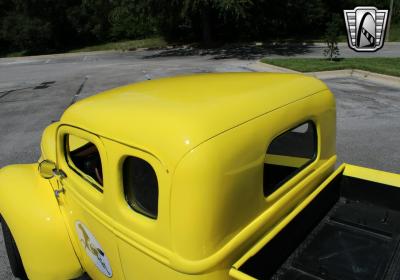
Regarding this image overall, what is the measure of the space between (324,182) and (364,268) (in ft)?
2.01

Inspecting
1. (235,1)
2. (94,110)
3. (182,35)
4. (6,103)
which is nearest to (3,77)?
(6,103)

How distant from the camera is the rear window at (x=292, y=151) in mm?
2594

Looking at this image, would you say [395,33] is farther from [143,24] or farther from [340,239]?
[340,239]

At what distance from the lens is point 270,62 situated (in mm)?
15609

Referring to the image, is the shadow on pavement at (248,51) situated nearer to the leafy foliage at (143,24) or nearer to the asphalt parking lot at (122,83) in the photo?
the leafy foliage at (143,24)

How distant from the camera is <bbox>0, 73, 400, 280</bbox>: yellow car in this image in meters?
1.75

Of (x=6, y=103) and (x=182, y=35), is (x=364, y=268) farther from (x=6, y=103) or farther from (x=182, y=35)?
(x=182, y=35)

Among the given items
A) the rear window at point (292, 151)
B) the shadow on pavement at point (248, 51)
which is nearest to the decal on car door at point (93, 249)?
the rear window at point (292, 151)

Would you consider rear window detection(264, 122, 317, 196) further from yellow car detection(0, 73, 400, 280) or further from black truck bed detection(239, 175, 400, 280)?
black truck bed detection(239, 175, 400, 280)

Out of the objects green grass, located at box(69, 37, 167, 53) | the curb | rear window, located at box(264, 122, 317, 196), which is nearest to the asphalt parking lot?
the curb

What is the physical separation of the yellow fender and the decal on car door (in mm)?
202

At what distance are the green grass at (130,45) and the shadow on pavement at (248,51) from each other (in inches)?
122

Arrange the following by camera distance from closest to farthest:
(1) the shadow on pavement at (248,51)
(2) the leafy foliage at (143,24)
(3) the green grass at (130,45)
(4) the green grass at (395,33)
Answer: (1) the shadow on pavement at (248,51) → (4) the green grass at (395,33) → (2) the leafy foliage at (143,24) → (3) the green grass at (130,45)

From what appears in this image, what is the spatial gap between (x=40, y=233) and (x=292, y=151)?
1865 mm
